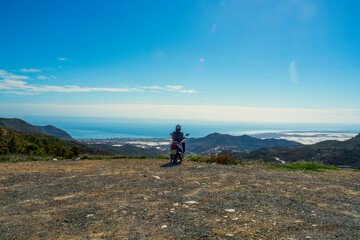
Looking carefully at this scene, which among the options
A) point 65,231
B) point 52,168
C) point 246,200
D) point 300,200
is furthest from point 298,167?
point 52,168

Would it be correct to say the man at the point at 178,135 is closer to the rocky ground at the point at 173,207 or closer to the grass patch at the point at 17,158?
the rocky ground at the point at 173,207

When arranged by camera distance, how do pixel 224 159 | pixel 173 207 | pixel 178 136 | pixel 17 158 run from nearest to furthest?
pixel 173 207
pixel 17 158
pixel 178 136
pixel 224 159

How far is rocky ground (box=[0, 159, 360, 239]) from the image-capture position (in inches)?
164

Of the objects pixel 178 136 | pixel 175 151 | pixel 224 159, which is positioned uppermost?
pixel 178 136

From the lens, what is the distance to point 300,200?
6305 mm

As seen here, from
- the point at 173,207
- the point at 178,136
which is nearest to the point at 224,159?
the point at 178,136

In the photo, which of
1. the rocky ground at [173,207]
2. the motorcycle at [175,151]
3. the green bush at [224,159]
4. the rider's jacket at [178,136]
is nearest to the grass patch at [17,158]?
the rocky ground at [173,207]

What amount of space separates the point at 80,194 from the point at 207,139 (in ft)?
395

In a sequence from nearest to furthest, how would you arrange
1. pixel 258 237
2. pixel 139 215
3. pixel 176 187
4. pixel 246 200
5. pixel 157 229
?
pixel 258 237
pixel 157 229
pixel 139 215
pixel 246 200
pixel 176 187

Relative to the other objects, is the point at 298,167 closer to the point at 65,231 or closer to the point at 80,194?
the point at 80,194

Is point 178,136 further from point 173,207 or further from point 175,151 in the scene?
point 173,207

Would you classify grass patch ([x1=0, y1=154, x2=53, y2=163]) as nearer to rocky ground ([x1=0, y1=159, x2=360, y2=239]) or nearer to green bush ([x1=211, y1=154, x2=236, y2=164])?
rocky ground ([x1=0, y1=159, x2=360, y2=239])

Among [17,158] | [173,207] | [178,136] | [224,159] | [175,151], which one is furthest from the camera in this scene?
[224,159]

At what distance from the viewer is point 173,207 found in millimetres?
5531
